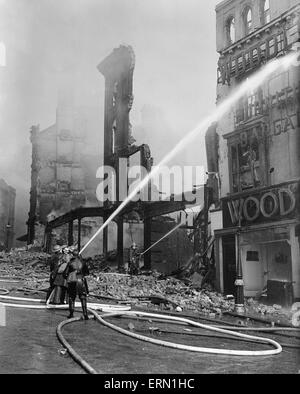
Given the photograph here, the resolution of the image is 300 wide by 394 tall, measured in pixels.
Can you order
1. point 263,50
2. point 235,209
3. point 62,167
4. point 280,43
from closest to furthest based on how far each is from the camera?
point 280,43 → point 263,50 → point 235,209 → point 62,167

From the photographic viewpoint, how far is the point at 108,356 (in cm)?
707

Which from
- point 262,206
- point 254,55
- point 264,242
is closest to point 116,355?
point 264,242

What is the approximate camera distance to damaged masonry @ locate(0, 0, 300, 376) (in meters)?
8.11

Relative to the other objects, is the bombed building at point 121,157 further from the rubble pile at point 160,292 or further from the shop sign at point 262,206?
the shop sign at point 262,206

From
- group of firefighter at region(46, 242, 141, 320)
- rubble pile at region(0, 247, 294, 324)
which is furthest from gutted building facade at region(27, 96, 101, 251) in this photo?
group of firefighter at region(46, 242, 141, 320)

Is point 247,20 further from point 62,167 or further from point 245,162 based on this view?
point 62,167

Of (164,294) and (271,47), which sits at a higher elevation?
(271,47)

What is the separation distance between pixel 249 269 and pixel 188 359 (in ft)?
47.6

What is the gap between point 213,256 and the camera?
81.3 ft

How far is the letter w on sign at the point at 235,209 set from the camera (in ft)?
69.0

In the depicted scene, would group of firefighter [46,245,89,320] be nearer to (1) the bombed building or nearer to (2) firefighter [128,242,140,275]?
(2) firefighter [128,242,140,275]

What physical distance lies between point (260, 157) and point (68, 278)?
506 inches
